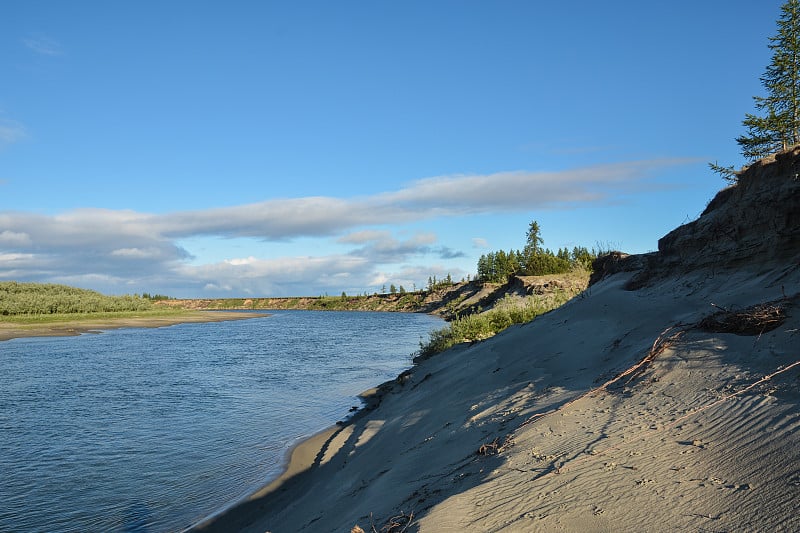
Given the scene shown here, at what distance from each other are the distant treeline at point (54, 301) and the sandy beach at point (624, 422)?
6660cm

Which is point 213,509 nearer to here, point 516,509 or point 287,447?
point 287,447

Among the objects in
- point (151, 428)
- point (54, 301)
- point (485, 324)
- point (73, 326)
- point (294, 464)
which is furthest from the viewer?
point (54, 301)

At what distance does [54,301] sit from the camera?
227 feet

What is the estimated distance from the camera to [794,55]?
3547 cm

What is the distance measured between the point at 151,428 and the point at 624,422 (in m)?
13.8

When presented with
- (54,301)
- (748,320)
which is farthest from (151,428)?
(54,301)

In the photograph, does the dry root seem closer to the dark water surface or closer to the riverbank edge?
the riverbank edge

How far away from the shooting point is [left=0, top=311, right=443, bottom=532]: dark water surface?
999 centimetres

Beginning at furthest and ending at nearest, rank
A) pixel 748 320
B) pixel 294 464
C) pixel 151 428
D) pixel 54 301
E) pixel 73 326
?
pixel 54 301 → pixel 73 326 → pixel 151 428 → pixel 294 464 → pixel 748 320

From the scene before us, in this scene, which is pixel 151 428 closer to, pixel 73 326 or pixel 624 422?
pixel 624 422

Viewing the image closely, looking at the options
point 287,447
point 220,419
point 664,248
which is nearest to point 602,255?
point 664,248

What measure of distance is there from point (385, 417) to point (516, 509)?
8.92 m

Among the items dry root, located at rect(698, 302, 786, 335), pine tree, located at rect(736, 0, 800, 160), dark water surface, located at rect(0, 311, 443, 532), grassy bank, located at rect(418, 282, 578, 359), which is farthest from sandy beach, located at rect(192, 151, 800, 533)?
pine tree, located at rect(736, 0, 800, 160)

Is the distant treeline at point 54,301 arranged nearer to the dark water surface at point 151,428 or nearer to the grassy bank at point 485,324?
the dark water surface at point 151,428
